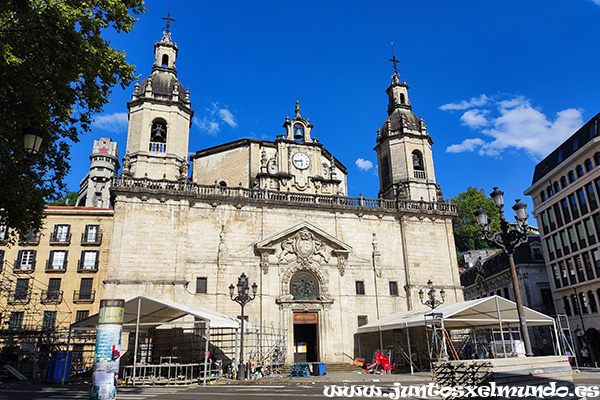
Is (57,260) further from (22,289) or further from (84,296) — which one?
(84,296)

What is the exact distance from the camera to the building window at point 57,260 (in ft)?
92.9

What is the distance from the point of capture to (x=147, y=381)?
18.6 meters

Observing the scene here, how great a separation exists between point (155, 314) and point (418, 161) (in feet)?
75.4

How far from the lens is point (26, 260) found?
92.7ft

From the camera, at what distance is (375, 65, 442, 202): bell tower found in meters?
33.2

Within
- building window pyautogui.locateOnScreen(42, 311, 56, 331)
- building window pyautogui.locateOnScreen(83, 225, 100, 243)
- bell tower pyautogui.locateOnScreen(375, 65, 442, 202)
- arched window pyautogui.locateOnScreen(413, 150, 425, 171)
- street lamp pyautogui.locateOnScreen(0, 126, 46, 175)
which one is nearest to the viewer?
street lamp pyautogui.locateOnScreen(0, 126, 46, 175)

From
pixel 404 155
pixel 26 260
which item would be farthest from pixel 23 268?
pixel 404 155

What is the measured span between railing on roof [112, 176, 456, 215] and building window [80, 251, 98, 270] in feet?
20.5

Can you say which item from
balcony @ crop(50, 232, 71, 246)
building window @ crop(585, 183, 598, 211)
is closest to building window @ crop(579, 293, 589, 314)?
building window @ crop(585, 183, 598, 211)

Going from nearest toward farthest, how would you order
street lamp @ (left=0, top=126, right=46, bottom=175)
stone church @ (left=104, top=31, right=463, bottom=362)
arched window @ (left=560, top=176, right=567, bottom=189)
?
street lamp @ (left=0, top=126, right=46, bottom=175) → stone church @ (left=104, top=31, right=463, bottom=362) → arched window @ (left=560, top=176, right=567, bottom=189)

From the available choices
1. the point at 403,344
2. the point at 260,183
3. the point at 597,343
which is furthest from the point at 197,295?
the point at 597,343

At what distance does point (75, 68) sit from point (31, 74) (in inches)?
46.9

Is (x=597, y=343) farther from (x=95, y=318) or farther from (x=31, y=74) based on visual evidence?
(x=31, y=74)

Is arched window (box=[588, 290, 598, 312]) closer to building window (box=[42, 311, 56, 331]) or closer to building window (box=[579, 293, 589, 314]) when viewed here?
building window (box=[579, 293, 589, 314])
